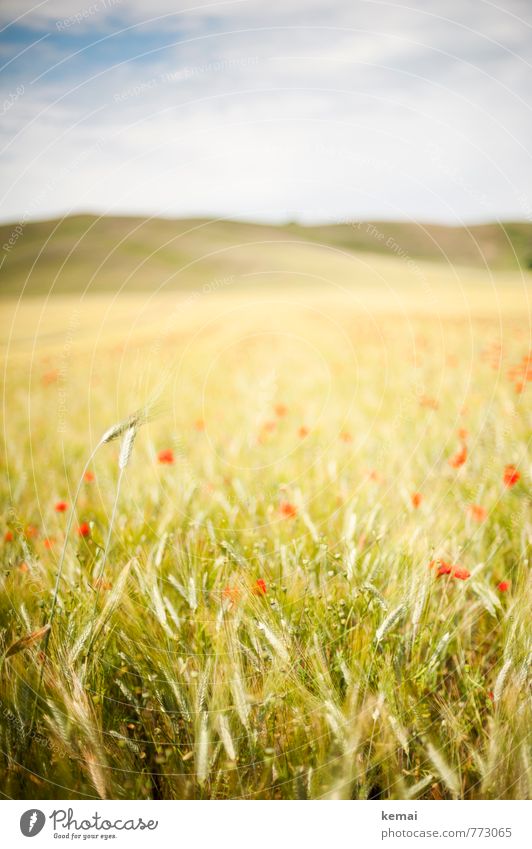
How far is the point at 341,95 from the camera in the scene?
5.81 feet

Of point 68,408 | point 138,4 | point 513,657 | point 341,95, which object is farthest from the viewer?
point 68,408

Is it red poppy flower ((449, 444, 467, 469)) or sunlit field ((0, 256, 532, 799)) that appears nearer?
sunlit field ((0, 256, 532, 799))

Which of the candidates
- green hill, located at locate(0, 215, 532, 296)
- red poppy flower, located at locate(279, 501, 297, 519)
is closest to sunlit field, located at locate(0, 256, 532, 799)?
red poppy flower, located at locate(279, 501, 297, 519)

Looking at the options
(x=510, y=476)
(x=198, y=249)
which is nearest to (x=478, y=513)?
(x=510, y=476)

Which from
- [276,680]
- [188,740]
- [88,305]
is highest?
[88,305]

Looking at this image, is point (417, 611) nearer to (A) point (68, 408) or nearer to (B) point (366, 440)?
(B) point (366, 440)

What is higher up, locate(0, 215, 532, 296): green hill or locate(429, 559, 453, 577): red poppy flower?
locate(0, 215, 532, 296): green hill

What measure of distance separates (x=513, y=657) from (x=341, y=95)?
1763mm

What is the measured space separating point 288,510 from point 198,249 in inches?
54.1

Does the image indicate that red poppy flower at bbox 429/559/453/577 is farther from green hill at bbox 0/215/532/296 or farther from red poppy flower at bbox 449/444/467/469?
green hill at bbox 0/215/532/296

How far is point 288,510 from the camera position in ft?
5.00

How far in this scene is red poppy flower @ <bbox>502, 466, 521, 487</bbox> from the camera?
63.9 inches

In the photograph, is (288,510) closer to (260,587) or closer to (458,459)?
(260,587)
